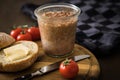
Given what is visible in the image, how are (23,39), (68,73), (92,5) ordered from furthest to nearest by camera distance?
1. (92,5)
2. (23,39)
3. (68,73)

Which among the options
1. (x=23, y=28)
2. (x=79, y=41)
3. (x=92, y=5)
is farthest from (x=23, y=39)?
(x=92, y=5)

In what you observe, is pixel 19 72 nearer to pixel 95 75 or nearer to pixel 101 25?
pixel 95 75

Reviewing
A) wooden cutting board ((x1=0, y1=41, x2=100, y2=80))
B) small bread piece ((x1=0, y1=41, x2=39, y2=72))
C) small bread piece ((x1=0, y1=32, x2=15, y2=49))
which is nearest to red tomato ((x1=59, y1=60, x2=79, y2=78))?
wooden cutting board ((x1=0, y1=41, x2=100, y2=80))

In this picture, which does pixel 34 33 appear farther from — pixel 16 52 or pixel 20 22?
pixel 20 22

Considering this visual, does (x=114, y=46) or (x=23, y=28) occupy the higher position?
(x=23, y=28)

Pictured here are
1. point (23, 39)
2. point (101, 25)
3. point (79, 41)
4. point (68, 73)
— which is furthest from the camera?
point (101, 25)

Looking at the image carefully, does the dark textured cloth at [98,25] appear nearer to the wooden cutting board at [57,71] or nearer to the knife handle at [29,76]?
the wooden cutting board at [57,71]

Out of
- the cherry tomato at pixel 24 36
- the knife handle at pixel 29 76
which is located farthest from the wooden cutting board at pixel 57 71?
the cherry tomato at pixel 24 36
